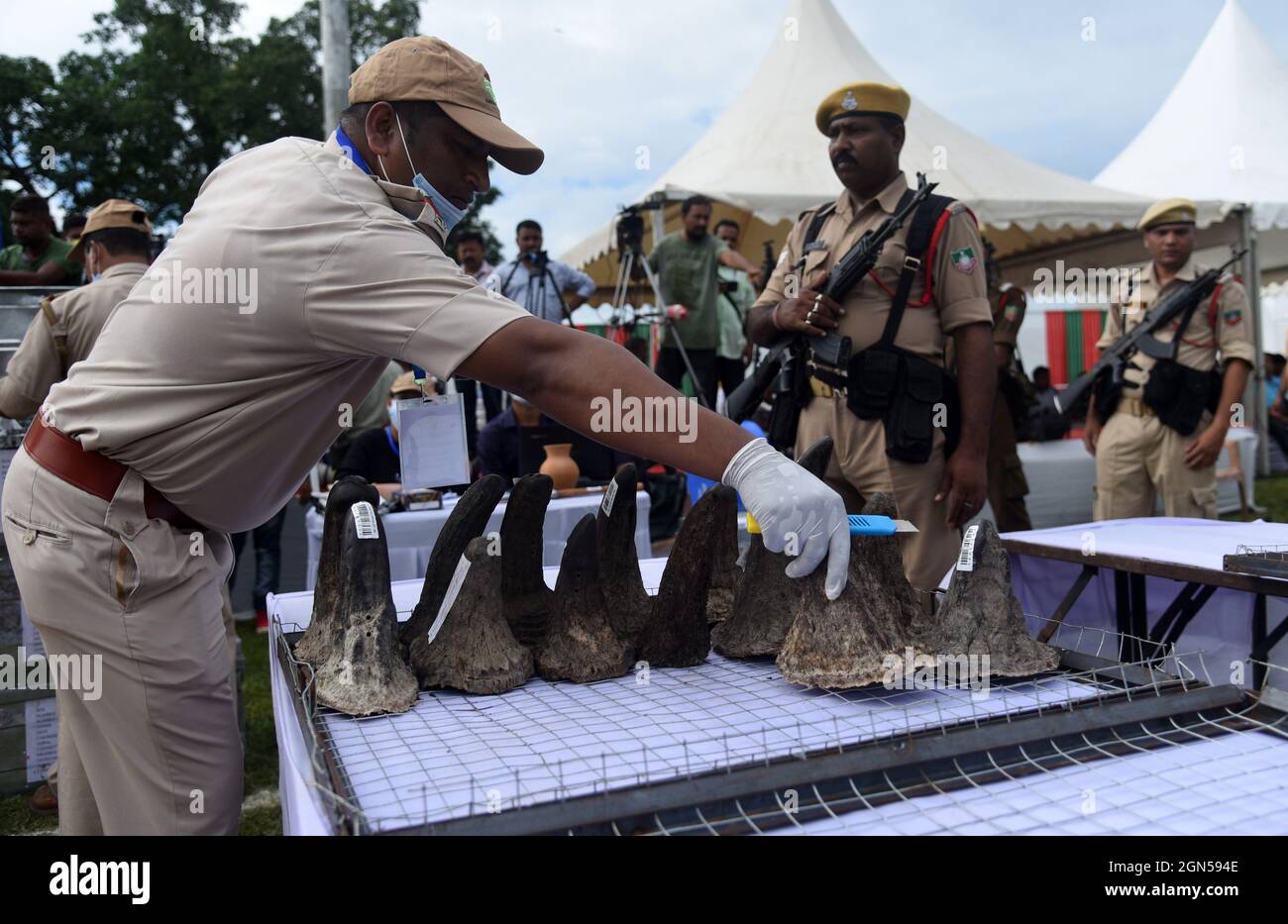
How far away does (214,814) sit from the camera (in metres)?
1.75

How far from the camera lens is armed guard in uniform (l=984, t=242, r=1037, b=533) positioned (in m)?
5.86

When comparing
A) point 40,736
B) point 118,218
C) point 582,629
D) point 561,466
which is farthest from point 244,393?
point 561,466

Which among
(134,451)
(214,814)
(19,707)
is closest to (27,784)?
(19,707)

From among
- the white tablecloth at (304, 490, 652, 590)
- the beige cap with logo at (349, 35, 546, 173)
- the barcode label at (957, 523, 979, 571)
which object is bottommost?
the white tablecloth at (304, 490, 652, 590)

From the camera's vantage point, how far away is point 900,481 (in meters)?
2.99

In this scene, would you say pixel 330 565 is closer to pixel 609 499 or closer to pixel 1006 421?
pixel 609 499

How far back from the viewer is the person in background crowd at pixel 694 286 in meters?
7.42

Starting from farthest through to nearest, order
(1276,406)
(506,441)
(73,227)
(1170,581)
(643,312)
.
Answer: (1276,406) → (643,312) → (73,227) → (506,441) → (1170,581)

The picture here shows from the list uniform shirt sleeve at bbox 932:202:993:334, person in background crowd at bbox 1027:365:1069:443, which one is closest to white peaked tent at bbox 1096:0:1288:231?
person in background crowd at bbox 1027:365:1069:443

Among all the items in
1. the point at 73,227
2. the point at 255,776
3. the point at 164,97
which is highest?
the point at 164,97

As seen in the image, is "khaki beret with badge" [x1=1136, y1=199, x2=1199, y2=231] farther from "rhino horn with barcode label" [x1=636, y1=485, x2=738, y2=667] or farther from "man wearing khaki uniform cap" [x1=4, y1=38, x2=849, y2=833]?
"man wearing khaki uniform cap" [x1=4, y1=38, x2=849, y2=833]

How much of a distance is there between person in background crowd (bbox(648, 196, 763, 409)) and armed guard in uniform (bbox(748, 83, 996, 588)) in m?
4.21

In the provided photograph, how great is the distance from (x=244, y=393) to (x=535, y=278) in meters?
5.96

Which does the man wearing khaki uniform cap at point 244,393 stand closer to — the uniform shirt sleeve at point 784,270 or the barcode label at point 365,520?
the barcode label at point 365,520
